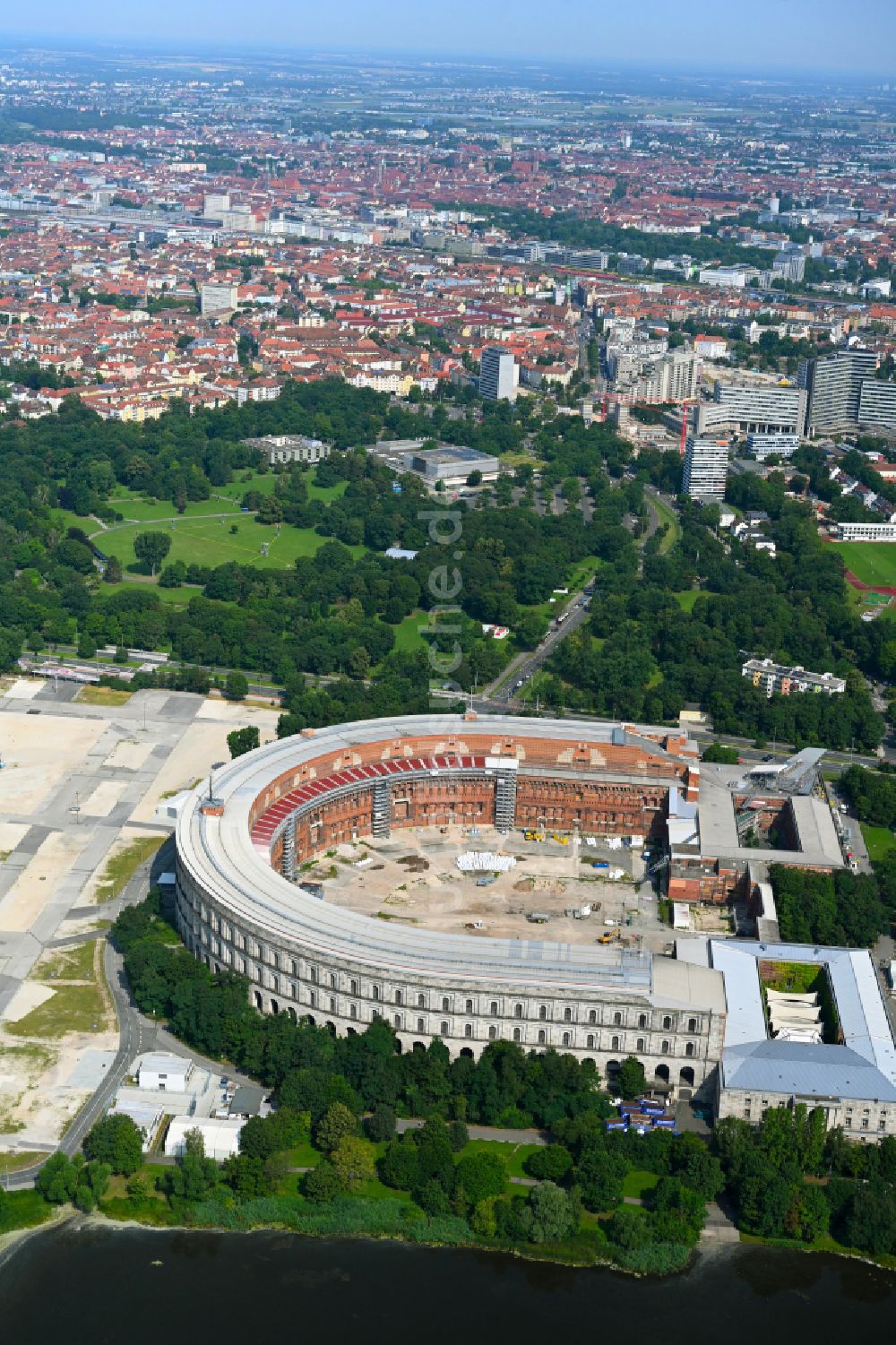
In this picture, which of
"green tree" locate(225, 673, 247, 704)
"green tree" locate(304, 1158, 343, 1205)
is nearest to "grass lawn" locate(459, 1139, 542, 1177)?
"green tree" locate(304, 1158, 343, 1205)

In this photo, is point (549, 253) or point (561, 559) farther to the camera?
point (549, 253)

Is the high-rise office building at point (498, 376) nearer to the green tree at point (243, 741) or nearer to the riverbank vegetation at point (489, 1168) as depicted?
the green tree at point (243, 741)

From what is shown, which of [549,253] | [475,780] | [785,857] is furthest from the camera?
[549,253]

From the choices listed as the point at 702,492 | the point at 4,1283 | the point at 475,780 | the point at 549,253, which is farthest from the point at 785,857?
the point at 549,253

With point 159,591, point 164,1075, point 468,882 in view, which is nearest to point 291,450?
point 159,591

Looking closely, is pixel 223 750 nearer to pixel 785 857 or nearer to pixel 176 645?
pixel 176 645

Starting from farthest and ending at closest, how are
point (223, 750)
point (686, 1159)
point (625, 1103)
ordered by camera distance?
point (223, 750) → point (625, 1103) → point (686, 1159)

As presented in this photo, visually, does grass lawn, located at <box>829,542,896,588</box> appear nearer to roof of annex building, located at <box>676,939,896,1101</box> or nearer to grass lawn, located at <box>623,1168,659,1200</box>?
roof of annex building, located at <box>676,939,896,1101</box>
